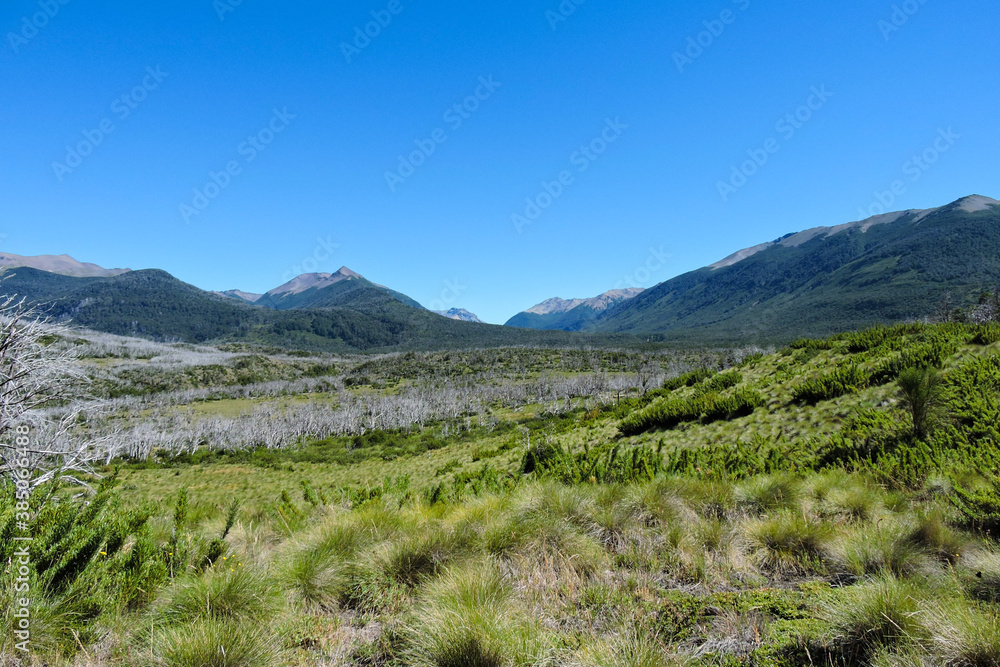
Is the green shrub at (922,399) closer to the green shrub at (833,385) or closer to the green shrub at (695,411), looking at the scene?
the green shrub at (833,385)

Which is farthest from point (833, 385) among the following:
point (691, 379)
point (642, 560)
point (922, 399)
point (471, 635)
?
point (471, 635)

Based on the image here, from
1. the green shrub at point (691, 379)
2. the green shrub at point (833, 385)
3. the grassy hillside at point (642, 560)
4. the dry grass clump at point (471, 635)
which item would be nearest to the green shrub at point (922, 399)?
the grassy hillside at point (642, 560)

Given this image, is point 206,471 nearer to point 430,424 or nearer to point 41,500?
point 430,424

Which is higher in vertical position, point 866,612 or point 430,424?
point 866,612

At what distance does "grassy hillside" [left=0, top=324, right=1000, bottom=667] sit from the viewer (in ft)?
9.75

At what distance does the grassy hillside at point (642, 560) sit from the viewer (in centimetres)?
297

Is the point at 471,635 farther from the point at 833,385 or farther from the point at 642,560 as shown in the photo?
the point at 833,385

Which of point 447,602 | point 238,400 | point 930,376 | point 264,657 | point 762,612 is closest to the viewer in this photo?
point 264,657


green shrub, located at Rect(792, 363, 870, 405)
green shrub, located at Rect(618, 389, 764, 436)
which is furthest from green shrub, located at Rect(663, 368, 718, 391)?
green shrub, located at Rect(792, 363, 870, 405)

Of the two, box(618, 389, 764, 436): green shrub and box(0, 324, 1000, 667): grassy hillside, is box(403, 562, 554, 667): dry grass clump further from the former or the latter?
box(618, 389, 764, 436): green shrub

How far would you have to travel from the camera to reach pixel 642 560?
14.6ft

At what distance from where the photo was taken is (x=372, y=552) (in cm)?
476

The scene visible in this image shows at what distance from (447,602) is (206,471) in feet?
163

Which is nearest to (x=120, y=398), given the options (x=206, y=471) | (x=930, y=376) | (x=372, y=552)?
(x=206, y=471)
